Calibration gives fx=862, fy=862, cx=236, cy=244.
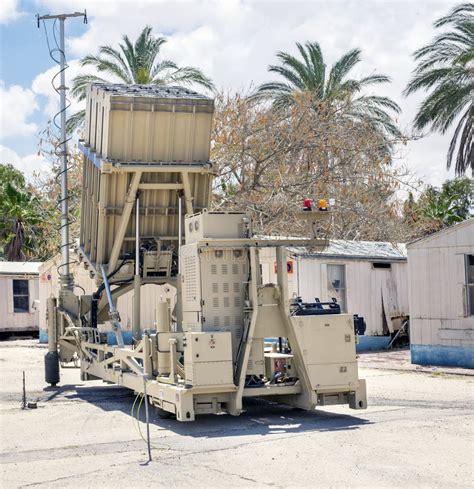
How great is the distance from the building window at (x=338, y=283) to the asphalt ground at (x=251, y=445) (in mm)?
9061

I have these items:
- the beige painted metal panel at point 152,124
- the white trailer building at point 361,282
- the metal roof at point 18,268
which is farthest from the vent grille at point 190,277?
the metal roof at point 18,268

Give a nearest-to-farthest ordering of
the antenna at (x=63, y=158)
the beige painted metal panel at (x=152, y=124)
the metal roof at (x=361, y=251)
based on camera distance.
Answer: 1. the beige painted metal panel at (x=152, y=124)
2. the antenna at (x=63, y=158)
3. the metal roof at (x=361, y=251)

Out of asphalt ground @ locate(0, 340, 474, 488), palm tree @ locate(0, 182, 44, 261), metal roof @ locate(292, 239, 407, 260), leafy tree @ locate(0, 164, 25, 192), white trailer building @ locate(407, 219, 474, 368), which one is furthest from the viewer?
leafy tree @ locate(0, 164, 25, 192)

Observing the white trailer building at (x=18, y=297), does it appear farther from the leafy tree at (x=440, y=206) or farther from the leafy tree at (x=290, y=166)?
the leafy tree at (x=440, y=206)

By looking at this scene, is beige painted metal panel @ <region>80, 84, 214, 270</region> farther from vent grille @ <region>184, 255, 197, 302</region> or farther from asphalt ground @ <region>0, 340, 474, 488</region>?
asphalt ground @ <region>0, 340, 474, 488</region>

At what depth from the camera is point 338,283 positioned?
2473cm

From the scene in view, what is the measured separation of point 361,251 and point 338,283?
1746 mm

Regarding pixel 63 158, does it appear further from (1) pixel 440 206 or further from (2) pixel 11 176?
(2) pixel 11 176

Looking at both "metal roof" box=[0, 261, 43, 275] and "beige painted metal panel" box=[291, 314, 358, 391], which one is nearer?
"beige painted metal panel" box=[291, 314, 358, 391]

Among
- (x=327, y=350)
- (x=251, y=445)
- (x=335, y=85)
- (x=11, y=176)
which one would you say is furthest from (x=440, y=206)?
(x=251, y=445)

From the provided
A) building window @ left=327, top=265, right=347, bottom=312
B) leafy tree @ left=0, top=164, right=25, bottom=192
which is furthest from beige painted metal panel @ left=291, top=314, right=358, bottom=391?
leafy tree @ left=0, top=164, right=25, bottom=192

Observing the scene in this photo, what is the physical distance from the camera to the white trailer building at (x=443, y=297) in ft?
64.6

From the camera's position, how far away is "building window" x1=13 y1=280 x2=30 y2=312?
112ft

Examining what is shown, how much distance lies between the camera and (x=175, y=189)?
15.1 meters
